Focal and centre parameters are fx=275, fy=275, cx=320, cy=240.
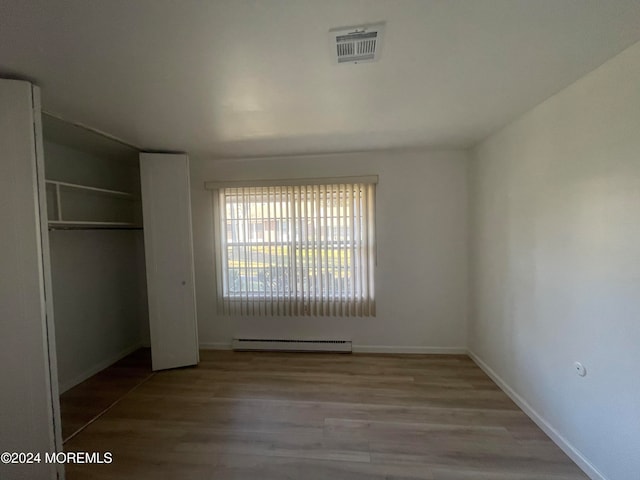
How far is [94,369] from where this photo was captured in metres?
3.07

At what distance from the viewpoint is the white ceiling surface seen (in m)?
1.10

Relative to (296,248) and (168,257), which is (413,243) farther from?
(168,257)

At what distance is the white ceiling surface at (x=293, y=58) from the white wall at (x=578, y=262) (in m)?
0.27

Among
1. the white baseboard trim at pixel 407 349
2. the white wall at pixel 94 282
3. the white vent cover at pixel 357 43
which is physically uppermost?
the white vent cover at pixel 357 43

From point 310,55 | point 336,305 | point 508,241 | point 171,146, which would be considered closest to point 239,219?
point 171,146

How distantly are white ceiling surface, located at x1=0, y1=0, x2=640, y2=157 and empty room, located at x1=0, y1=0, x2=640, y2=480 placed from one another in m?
0.02

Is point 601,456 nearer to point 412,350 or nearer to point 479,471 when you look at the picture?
point 479,471

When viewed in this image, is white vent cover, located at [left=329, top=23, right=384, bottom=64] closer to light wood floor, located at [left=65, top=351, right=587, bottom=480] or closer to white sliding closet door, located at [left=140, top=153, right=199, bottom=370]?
white sliding closet door, located at [left=140, top=153, right=199, bottom=370]

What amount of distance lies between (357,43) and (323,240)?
7.42 feet

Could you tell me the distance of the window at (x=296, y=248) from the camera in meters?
3.32

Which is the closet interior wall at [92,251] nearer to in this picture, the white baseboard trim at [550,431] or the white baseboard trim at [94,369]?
the white baseboard trim at [94,369]

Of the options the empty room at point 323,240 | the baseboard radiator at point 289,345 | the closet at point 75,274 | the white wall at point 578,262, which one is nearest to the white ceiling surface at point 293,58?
the empty room at point 323,240

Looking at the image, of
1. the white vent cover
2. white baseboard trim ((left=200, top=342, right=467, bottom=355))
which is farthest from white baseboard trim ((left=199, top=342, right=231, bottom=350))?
the white vent cover

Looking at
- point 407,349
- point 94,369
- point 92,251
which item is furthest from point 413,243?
point 94,369
